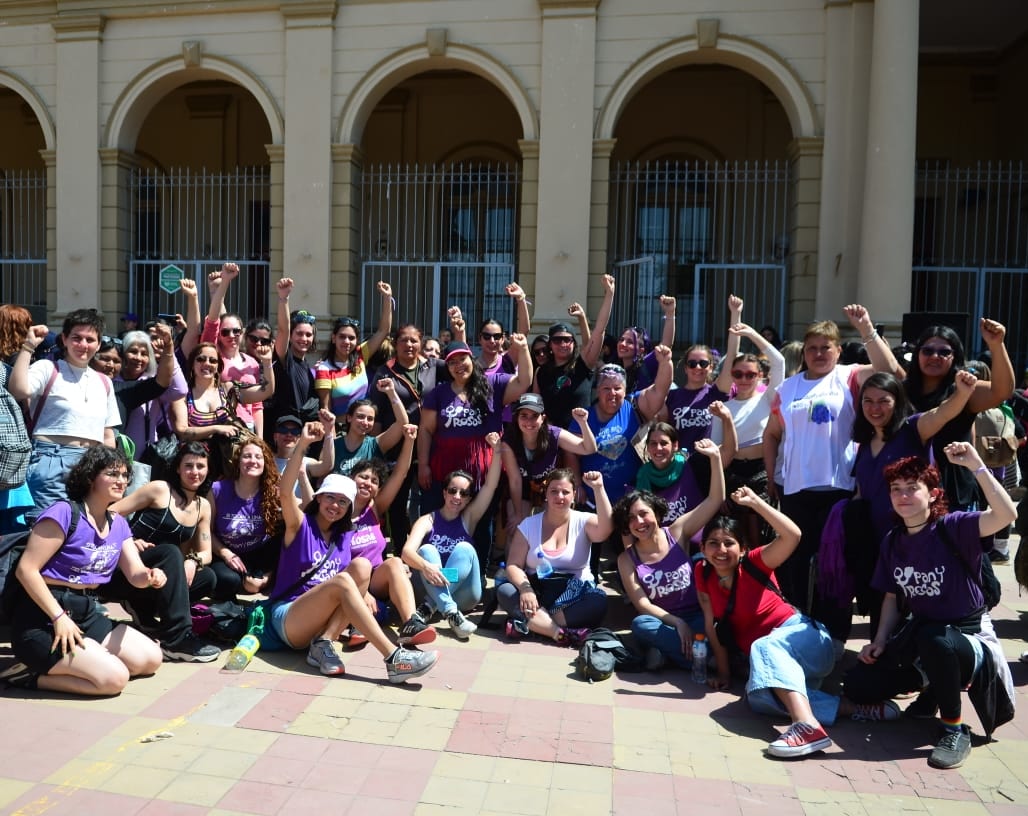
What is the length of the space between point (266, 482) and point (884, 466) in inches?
143

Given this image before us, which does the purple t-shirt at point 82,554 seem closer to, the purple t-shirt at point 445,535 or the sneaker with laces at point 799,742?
the purple t-shirt at point 445,535

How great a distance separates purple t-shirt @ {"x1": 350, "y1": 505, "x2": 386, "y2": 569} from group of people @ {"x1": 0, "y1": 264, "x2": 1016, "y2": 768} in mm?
19

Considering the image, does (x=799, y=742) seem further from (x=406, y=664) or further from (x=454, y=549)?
Result: (x=454, y=549)

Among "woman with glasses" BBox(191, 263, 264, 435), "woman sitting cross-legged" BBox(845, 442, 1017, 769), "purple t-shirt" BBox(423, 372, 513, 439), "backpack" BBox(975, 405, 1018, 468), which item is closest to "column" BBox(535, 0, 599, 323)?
"woman with glasses" BBox(191, 263, 264, 435)

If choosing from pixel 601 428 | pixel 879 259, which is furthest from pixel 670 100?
pixel 601 428

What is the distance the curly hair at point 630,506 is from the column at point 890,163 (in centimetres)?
661

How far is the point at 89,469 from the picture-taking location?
437 centimetres

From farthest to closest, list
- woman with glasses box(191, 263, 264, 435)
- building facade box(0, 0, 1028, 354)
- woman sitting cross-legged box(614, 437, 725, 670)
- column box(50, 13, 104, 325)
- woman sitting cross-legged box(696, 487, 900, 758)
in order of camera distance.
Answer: column box(50, 13, 104, 325) < building facade box(0, 0, 1028, 354) < woman with glasses box(191, 263, 264, 435) < woman sitting cross-legged box(614, 437, 725, 670) < woman sitting cross-legged box(696, 487, 900, 758)

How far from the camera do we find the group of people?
4.22 metres

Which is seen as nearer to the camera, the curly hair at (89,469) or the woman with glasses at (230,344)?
the curly hair at (89,469)

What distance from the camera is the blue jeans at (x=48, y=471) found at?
197 inches

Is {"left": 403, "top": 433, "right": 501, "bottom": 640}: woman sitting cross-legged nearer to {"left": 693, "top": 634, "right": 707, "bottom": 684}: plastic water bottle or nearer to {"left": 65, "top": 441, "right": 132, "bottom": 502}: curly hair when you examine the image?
{"left": 693, "top": 634, "right": 707, "bottom": 684}: plastic water bottle

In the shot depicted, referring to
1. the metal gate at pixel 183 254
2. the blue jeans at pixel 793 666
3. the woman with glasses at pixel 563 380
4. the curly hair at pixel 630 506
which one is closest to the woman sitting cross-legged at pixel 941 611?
the blue jeans at pixel 793 666

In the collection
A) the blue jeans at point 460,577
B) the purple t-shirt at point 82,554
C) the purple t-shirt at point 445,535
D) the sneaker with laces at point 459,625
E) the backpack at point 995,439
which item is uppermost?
the backpack at point 995,439
